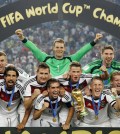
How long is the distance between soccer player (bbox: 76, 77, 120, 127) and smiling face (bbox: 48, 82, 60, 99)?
0.38 metres

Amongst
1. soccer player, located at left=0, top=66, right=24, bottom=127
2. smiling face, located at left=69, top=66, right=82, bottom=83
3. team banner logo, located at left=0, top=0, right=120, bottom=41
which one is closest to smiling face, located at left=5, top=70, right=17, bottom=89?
soccer player, located at left=0, top=66, right=24, bottom=127

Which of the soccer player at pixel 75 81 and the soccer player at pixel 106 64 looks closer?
the soccer player at pixel 75 81

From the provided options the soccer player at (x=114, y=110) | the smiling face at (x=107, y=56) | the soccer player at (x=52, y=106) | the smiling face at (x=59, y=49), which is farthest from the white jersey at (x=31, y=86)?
the smiling face at (x=107, y=56)

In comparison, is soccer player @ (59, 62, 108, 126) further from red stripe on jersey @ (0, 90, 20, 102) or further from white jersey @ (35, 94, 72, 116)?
red stripe on jersey @ (0, 90, 20, 102)

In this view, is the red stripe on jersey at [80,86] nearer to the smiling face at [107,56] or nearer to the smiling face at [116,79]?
the smiling face at [116,79]

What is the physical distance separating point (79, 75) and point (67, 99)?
32cm

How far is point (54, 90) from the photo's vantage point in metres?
4.68

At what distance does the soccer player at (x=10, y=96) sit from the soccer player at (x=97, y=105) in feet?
2.50

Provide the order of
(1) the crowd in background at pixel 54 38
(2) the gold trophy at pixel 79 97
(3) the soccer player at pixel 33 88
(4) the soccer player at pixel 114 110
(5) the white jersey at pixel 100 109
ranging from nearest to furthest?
(2) the gold trophy at pixel 79 97 → (3) the soccer player at pixel 33 88 → (5) the white jersey at pixel 100 109 → (4) the soccer player at pixel 114 110 → (1) the crowd in background at pixel 54 38

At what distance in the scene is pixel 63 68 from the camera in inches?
216

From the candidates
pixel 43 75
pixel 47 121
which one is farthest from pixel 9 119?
pixel 43 75

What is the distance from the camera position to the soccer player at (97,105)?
15.7 feet

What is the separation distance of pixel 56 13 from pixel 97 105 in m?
1.87

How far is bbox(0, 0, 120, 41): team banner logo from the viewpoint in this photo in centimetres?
618
